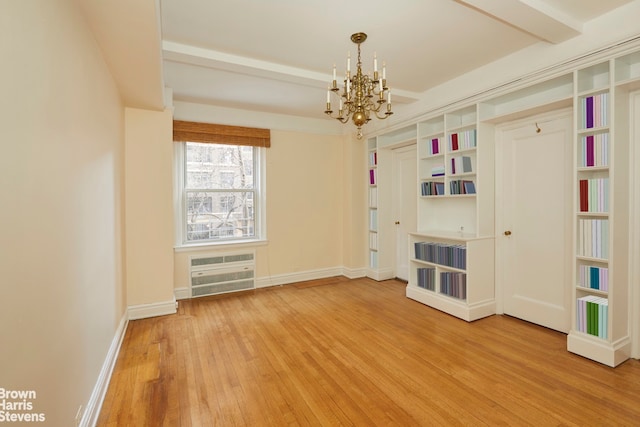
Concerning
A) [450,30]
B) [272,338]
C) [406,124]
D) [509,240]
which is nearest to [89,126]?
[272,338]

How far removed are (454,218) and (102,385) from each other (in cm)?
398

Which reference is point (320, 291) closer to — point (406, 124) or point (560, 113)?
point (406, 124)

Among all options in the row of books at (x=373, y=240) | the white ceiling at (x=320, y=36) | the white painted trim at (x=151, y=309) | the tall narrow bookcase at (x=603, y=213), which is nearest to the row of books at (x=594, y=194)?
the tall narrow bookcase at (x=603, y=213)

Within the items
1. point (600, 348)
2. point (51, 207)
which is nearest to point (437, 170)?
point (600, 348)

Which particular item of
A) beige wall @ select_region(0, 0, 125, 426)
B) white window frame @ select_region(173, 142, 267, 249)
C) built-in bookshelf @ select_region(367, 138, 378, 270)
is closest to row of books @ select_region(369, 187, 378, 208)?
built-in bookshelf @ select_region(367, 138, 378, 270)

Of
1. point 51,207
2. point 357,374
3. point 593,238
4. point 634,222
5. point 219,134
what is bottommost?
point 357,374

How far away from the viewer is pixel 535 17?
2250mm

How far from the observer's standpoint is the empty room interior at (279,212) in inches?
56.5

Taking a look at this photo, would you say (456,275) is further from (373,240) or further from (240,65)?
(240,65)

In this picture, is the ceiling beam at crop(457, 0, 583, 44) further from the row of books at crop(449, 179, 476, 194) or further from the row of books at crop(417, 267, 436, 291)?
the row of books at crop(417, 267, 436, 291)

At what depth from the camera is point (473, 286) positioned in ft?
11.2

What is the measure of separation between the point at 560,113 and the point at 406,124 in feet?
5.96

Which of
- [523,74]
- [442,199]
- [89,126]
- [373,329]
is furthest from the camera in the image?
[442,199]

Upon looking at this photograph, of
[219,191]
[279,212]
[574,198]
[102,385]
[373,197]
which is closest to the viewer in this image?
[102,385]
